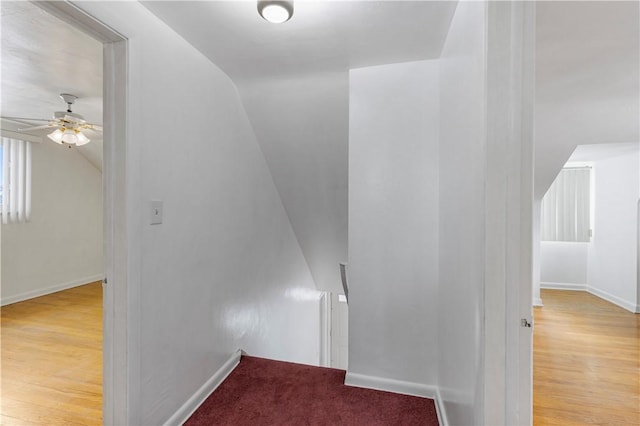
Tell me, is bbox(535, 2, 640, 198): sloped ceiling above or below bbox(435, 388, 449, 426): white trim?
above

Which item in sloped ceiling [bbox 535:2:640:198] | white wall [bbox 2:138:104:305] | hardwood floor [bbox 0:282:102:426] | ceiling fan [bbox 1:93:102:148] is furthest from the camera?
white wall [bbox 2:138:104:305]

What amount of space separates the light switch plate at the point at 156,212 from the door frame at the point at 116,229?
16 cm

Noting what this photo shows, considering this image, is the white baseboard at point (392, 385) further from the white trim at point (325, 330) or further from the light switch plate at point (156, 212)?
the white trim at point (325, 330)

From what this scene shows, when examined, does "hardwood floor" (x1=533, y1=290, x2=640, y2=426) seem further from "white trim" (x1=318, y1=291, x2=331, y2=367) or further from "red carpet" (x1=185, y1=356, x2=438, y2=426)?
"white trim" (x1=318, y1=291, x2=331, y2=367)

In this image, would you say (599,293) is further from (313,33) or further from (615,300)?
(313,33)

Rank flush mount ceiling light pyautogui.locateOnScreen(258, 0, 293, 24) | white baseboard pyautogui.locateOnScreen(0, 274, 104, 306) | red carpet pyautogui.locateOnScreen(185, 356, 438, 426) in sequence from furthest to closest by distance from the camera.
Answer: white baseboard pyautogui.locateOnScreen(0, 274, 104, 306)
red carpet pyautogui.locateOnScreen(185, 356, 438, 426)
flush mount ceiling light pyautogui.locateOnScreen(258, 0, 293, 24)

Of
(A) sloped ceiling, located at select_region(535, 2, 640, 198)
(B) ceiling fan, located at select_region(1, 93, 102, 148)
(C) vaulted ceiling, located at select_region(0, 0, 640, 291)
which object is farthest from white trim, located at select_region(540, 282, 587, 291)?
(B) ceiling fan, located at select_region(1, 93, 102, 148)

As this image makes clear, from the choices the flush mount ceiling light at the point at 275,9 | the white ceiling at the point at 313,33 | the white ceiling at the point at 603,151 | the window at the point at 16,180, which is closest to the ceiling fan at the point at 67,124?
the window at the point at 16,180

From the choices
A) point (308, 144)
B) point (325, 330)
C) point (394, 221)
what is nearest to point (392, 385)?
point (394, 221)

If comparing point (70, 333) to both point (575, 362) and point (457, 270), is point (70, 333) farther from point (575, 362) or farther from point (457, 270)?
point (575, 362)

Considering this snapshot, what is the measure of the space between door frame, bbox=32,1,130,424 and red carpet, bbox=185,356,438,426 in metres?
0.57

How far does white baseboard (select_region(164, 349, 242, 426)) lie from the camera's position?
1778mm

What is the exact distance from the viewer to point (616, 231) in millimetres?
4590

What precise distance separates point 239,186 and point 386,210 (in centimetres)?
122
